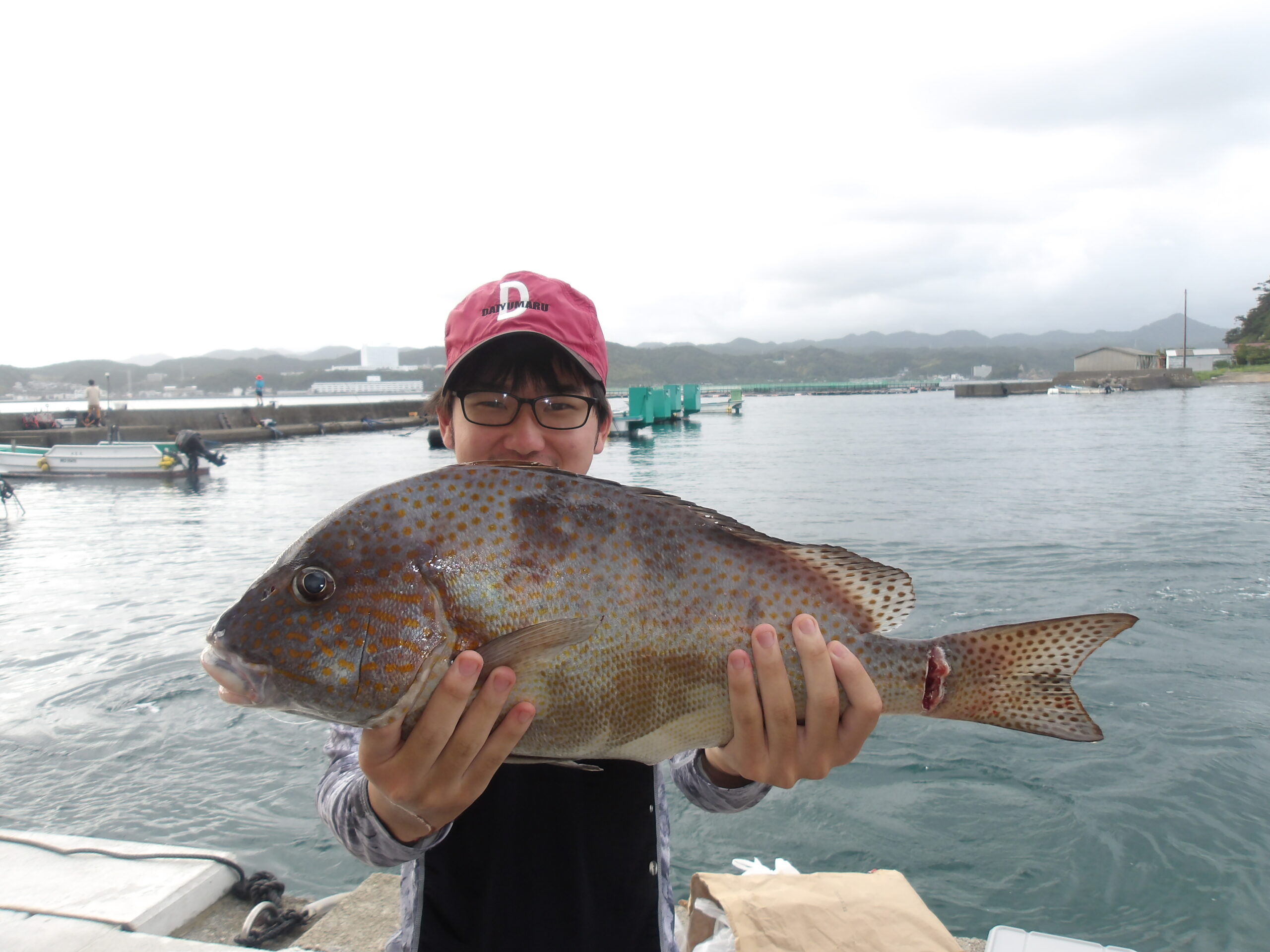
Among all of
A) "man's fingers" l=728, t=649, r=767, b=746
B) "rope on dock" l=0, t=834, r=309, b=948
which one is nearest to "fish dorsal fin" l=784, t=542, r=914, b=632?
"man's fingers" l=728, t=649, r=767, b=746

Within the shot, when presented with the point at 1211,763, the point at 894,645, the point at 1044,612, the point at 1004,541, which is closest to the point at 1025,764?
the point at 1211,763

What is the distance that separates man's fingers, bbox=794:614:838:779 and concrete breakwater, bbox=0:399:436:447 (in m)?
26.2

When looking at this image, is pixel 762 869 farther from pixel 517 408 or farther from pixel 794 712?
pixel 517 408

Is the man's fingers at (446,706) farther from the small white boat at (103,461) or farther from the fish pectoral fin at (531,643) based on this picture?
the small white boat at (103,461)

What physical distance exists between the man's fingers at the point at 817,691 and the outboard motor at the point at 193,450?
36315mm

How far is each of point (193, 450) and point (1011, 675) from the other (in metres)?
38.0

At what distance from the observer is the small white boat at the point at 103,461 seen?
1303 inches

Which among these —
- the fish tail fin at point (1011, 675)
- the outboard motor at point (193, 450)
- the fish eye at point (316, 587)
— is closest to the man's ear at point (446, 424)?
the fish eye at point (316, 587)

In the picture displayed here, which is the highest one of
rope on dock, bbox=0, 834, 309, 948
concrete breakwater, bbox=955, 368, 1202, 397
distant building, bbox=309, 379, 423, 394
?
distant building, bbox=309, 379, 423, 394

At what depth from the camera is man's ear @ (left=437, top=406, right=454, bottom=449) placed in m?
3.12

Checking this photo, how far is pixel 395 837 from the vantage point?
2.27 m

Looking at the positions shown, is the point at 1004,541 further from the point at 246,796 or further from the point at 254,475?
the point at 254,475

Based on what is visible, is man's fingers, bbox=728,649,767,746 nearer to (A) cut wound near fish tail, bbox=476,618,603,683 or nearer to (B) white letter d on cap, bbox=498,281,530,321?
(A) cut wound near fish tail, bbox=476,618,603,683

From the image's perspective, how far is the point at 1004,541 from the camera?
17.7 meters
